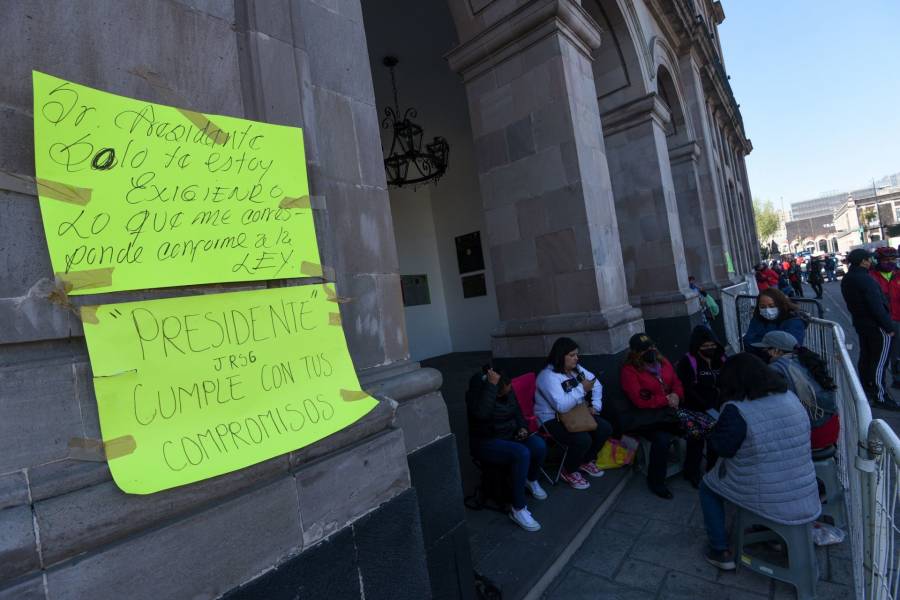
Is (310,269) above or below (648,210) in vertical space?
below

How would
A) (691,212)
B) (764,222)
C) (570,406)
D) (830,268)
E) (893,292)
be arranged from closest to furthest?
(570,406)
(893,292)
(691,212)
(830,268)
(764,222)

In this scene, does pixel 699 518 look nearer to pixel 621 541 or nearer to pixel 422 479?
pixel 621 541

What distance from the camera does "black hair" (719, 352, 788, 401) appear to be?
257 centimetres

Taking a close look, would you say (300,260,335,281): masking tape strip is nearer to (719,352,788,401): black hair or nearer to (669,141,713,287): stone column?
(719,352,788,401): black hair

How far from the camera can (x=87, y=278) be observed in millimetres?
1218

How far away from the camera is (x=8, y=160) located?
3.76 feet

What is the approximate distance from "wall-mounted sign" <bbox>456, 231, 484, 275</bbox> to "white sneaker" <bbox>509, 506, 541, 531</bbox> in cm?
833

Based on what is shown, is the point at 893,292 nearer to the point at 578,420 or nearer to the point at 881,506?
the point at 578,420

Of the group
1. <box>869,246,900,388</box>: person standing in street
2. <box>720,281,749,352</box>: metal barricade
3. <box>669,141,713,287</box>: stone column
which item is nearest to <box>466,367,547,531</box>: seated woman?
<box>869,246,900,388</box>: person standing in street

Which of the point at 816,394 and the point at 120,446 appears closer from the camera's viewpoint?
the point at 120,446

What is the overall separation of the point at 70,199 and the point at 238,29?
0.97m

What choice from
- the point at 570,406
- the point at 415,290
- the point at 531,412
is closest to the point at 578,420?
the point at 570,406

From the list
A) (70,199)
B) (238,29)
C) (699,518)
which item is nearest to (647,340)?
(699,518)

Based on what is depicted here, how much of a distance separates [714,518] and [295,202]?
10.1ft
